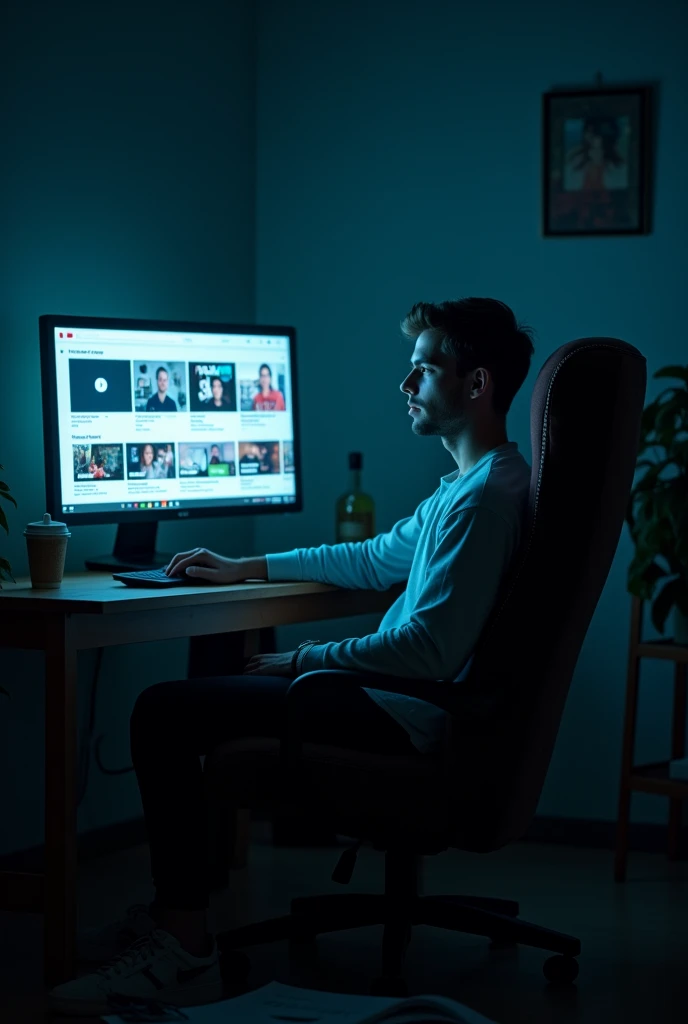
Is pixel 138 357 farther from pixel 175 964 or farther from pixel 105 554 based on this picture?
pixel 175 964

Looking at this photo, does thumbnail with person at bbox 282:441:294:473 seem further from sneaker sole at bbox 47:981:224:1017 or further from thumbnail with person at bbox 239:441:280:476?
sneaker sole at bbox 47:981:224:1017

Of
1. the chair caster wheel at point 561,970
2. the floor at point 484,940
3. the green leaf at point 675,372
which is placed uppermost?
the green leaf at point 675,372

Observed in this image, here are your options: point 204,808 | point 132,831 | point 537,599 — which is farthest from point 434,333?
point 132,831

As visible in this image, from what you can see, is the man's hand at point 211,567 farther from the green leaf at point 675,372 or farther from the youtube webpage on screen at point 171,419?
the green leaf at point 675,372

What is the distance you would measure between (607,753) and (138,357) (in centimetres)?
157

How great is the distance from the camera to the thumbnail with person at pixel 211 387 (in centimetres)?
284

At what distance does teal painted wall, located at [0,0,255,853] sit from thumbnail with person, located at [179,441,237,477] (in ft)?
1.11

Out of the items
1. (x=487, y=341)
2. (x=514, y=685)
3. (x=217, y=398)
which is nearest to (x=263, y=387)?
(x=217, y=398)

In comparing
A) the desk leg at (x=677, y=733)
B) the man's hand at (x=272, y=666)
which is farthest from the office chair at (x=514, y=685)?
the desk leg at (x=677, y=733)

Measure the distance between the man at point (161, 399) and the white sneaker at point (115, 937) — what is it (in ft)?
3.33

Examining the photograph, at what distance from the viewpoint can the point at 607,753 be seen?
3.31 meters

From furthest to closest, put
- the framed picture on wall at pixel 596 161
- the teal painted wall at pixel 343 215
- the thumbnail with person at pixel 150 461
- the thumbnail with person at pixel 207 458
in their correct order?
the framed picture on wall at pixel 596 161, the teal painted wall at pixel 343 215, the thumbnail with person at pixel 207 458, the thumbnail with person at pixel 150 461

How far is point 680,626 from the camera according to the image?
3.01 metres

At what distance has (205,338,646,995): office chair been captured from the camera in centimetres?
202
